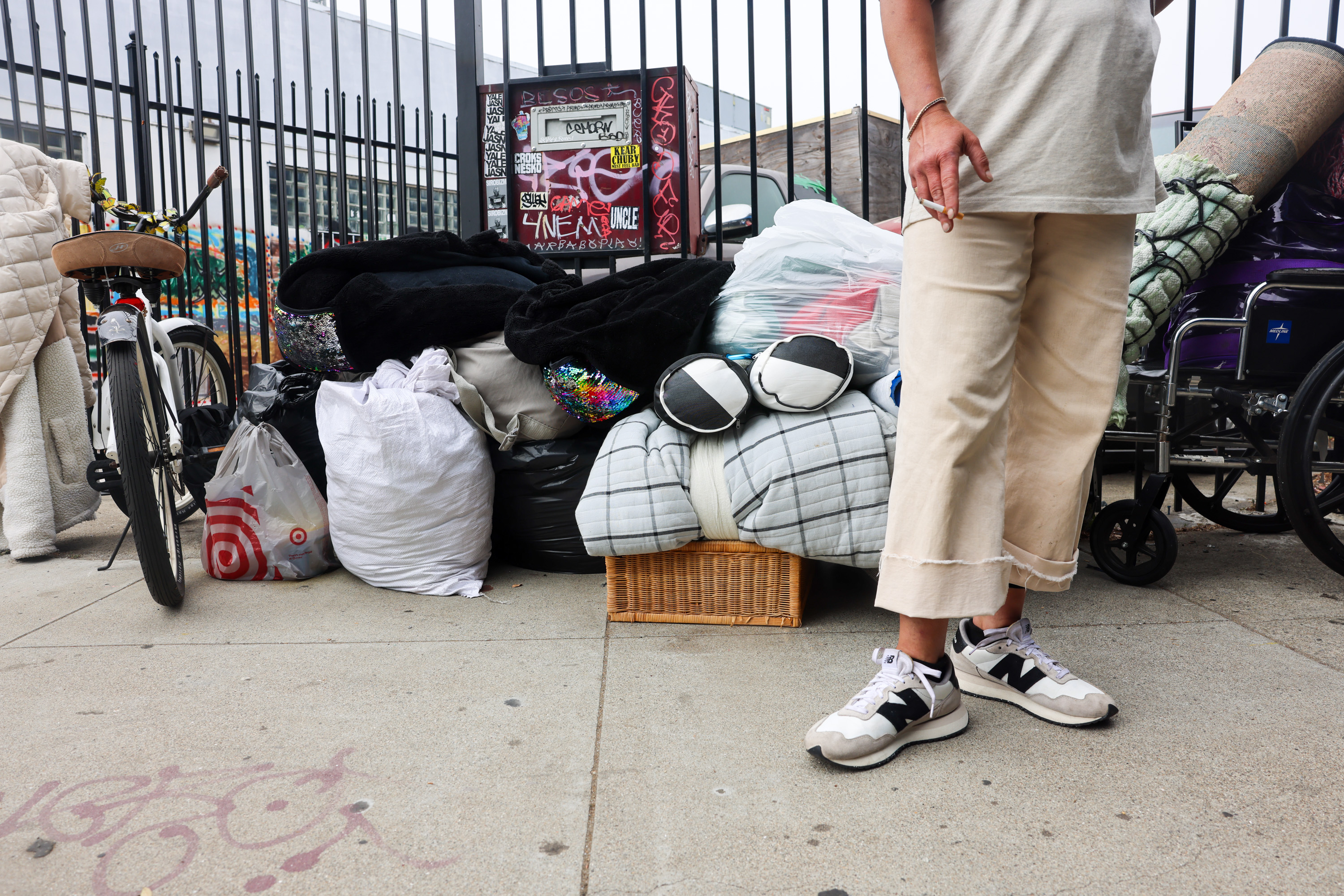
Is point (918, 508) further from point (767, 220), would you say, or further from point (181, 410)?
point (767, 220)

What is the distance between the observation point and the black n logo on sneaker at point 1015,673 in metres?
1.64

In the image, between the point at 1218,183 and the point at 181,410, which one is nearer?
the point at 1218,183

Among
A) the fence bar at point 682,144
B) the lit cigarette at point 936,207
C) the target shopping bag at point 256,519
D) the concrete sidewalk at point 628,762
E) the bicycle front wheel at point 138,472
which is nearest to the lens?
the concrete sidewalk at point 628,762

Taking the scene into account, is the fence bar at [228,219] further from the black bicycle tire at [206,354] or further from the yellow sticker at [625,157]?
the yellow sticker at [625,157]

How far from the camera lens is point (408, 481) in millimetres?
2451

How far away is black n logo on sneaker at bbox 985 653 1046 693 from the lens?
64.4 inches

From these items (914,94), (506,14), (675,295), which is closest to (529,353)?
(675,295)

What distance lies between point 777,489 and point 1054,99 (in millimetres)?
1024

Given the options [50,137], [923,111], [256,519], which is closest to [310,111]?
[256,519]

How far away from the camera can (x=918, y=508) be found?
148 centimetres

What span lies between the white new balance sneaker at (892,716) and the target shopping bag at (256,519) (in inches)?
72.4

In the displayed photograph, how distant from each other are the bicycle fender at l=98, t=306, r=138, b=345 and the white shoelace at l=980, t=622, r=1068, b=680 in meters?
2.32

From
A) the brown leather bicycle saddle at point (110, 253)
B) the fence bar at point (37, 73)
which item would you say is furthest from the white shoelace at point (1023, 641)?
the fence bar at point (37, 73)

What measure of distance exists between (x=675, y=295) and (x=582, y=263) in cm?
140
